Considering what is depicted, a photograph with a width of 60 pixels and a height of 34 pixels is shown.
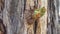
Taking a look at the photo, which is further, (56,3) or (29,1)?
(56,3)

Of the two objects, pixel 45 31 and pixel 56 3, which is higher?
pixel 56 3

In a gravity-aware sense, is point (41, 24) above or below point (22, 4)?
below

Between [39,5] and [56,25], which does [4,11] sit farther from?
[56,25]

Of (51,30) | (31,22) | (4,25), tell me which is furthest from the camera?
(51,30)

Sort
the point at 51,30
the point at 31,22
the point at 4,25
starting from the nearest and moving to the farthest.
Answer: the point at 4,25
the point at 31,22
the point at 51,30

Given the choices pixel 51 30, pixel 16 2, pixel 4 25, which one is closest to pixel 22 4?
pixel 16 2

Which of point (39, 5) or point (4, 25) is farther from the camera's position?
point (39, 5)

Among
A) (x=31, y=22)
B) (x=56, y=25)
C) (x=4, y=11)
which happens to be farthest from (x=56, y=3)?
(x=4, y=11)

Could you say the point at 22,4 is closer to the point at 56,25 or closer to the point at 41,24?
the point at 41,24
